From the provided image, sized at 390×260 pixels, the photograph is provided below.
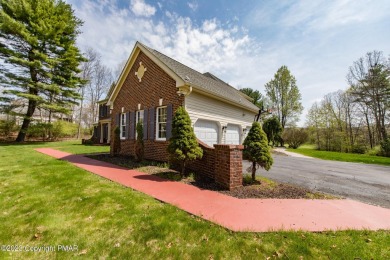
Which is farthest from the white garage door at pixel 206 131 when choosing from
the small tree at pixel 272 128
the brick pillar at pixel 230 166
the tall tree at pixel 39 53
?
the tall tree at pixel 39 53

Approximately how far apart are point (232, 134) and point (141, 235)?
9627 millimetres

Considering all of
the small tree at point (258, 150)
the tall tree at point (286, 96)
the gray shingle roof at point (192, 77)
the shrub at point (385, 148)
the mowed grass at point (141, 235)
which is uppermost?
the tall tree at point (286, 96)

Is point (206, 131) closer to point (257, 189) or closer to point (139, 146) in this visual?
point (139, 146)

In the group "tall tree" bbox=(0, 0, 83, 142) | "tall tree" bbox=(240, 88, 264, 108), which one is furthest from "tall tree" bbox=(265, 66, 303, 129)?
"tall tree" bbox=(0, 0, 83, 142)

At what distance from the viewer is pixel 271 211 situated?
3.85 m

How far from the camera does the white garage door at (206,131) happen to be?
8.95 m

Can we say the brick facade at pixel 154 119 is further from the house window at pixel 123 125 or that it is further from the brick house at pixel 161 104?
the house window at pixel 123 125

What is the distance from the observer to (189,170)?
7043 millimetres

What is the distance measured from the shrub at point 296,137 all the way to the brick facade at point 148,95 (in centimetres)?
2520

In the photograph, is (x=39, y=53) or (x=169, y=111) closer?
(x=169, y=111)

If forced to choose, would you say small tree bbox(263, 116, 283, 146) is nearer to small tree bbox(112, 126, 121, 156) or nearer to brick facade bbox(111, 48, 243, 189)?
brick facade bbox(111, 48, 243, 189)

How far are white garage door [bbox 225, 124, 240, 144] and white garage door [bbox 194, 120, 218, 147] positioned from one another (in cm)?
A: 139

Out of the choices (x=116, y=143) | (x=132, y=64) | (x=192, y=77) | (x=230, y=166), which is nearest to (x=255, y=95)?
(x=192, y=77)

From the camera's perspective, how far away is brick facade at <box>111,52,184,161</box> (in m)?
8.34
